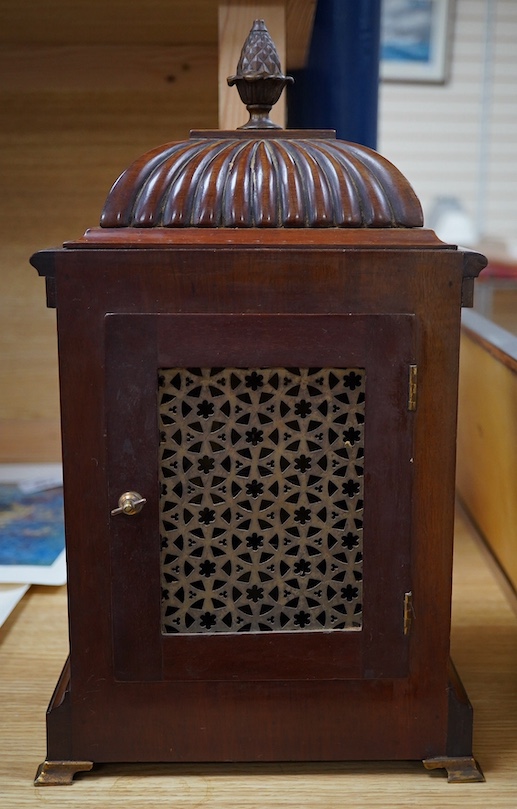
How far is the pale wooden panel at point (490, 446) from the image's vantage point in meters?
1.24

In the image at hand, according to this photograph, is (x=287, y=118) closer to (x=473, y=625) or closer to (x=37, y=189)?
(x=37, y=189)

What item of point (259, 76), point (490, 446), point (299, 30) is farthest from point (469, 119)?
point (259, 76)

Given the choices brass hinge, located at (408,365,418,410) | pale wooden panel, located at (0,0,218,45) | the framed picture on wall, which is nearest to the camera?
brass hinge, located at (408,365,418,410)

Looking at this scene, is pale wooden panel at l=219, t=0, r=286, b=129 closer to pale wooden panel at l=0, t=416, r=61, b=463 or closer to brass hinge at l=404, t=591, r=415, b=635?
brass hinge at l=404, t=591, r=415, b=635

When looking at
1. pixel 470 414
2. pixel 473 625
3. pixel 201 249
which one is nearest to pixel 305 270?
pixel 201 249

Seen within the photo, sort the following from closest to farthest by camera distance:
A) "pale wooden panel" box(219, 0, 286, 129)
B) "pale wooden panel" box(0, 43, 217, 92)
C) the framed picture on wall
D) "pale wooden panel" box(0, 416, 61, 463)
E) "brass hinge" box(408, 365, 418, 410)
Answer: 1. "brass hinge" box(408, 365, 418, 410)
2. "pale wooden panel" box(219, 0, 286, 129)
3. "pale wooden panel" box(0, 43, 217, 92)
4. "pale wooden panel" box(0, 416, 61, 463)
5. the framed picture on wall

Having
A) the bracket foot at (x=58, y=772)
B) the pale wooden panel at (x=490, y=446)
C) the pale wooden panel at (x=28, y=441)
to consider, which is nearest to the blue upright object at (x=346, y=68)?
the pale wooden panel at (x=490, y=446)

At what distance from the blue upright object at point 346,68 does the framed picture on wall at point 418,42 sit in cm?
207

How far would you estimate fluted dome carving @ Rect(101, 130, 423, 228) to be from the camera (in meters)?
0.79

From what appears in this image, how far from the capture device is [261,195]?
2.58 ft

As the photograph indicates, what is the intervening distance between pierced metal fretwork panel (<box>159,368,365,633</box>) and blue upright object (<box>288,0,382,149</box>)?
787mm

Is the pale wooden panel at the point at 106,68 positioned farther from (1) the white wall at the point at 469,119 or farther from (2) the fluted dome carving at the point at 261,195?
(1) the white wall at the point at 469,119

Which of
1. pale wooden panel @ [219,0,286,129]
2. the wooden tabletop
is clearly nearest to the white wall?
pale wooden panel @ [219,0,286,129]

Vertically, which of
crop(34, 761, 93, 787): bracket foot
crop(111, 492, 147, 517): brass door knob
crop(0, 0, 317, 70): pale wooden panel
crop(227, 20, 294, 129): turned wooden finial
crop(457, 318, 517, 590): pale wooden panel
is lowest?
crop(34, 761, 93, 787): bracket foot
